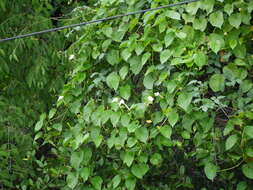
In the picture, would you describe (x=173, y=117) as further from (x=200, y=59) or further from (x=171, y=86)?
(x=200, y=59)

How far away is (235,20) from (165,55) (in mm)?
334

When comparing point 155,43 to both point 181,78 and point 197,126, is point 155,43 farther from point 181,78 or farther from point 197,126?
point 197,126

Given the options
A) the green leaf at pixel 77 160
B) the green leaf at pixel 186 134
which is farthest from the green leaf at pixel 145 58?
the green leaf at pixel 77 160

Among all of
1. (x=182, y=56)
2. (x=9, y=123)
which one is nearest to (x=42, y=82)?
(x=9, y=123)

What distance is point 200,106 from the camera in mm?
2045

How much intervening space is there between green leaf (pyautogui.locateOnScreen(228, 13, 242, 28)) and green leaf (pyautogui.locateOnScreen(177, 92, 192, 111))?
1.18 feet

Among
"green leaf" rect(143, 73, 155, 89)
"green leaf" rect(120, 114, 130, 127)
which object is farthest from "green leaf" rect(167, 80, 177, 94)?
"green leaf" rect(120, 114, 130, 127)

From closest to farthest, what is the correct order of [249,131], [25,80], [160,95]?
[249,131] → [160,95] → [25,80]

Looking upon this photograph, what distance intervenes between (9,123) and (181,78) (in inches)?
74.9

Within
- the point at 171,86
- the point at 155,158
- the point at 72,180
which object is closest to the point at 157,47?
the point at 171,86

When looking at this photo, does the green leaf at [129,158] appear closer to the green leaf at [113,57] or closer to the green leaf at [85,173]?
the green leaf at [85,173]

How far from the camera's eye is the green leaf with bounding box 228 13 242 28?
206cm

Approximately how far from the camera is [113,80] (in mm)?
2293

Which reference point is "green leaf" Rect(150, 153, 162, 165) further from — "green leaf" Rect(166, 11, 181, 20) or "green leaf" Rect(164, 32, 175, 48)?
"green leaf" Rect(166, 11, 181, 20)
